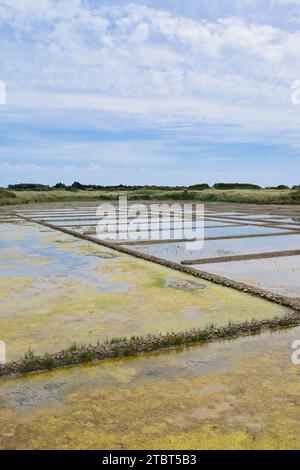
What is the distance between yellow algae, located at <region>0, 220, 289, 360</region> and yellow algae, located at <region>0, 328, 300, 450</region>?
27.6 inches

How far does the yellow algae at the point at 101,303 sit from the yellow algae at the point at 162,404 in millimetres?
702

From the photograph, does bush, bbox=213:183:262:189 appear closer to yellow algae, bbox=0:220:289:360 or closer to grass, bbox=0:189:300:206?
grass, bbox=0:189:300:206

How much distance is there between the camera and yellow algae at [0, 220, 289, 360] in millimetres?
4625

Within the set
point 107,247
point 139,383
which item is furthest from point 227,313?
point 107,247

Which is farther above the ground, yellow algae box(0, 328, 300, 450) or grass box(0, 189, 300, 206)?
grass box(0, 189, 300, 206)

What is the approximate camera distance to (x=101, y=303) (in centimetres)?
569

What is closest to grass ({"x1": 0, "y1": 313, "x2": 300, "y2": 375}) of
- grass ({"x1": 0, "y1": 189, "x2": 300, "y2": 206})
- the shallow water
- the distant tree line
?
the shallow water

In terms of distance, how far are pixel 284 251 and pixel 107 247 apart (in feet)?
14.5

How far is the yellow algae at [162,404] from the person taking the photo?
2.72m

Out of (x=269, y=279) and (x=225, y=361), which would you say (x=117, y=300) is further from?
(x=269, y=279)

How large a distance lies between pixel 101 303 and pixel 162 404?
8.74 feet

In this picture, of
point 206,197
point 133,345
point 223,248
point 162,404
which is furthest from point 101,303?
point 206,197
